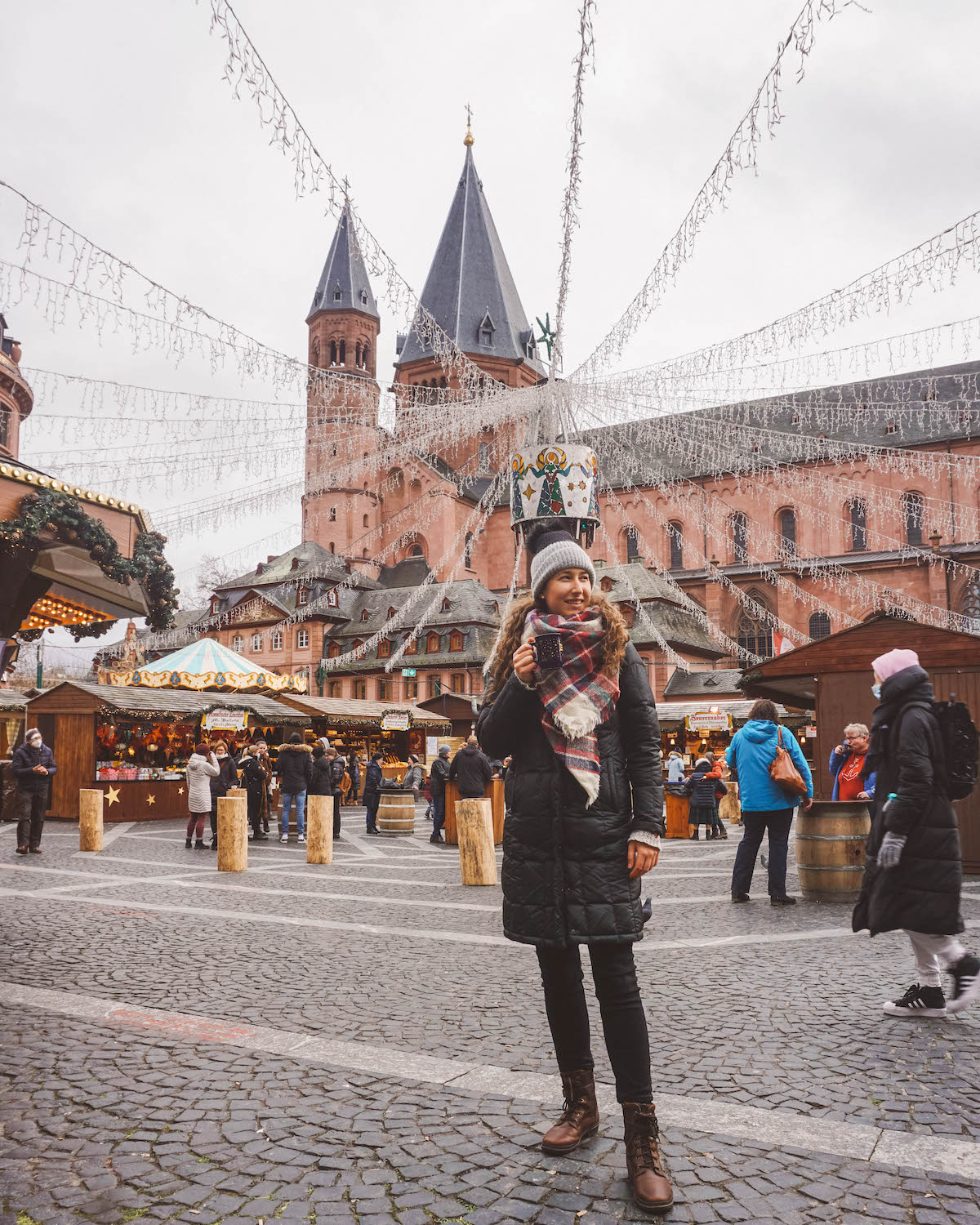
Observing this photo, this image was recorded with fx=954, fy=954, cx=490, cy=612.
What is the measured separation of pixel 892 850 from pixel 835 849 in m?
4.30

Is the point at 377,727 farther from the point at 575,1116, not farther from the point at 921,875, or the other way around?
the point at 575,1116

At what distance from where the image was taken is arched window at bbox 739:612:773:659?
52.5 meters

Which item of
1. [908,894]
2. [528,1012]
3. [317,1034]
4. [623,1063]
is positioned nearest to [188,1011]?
[317,1034]

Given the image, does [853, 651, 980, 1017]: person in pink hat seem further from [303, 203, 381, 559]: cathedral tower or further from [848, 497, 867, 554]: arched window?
[848, 497, 867, 554]: arched window

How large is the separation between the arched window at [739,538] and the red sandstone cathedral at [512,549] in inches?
7.4

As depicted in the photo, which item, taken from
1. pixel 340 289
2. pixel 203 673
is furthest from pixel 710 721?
pixel 340 289

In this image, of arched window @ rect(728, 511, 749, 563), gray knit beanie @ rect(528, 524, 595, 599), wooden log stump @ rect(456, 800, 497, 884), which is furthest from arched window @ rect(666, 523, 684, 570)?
gray knit beanie @ rect(528, 524, 595, 599)

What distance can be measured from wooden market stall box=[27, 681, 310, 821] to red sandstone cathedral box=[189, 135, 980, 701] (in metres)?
21.0

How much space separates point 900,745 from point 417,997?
2.93 m

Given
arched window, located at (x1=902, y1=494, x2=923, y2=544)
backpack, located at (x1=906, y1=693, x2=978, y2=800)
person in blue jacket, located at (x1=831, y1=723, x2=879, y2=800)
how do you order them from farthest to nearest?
arched window, located at (x1=902, y1=494, x2=923, y2=544) < person in blue jacket, located at (x1=831, y1=723, x2=879, y2=800) < backpack, located at (x1=906, y1=693, x2=978, y2=800)

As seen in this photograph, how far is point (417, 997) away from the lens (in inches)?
207

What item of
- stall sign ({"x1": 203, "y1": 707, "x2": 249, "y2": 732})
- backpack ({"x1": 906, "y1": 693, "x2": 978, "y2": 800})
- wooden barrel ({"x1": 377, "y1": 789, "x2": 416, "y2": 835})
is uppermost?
stall sign ({"x1": 203, "y1": 707, "x2": 249, "y2": 732})

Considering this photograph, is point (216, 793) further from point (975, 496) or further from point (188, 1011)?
point (975, 496)

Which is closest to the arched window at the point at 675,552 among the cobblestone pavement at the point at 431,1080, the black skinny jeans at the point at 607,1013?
the cobblestone pavement at the point at 431,1080
